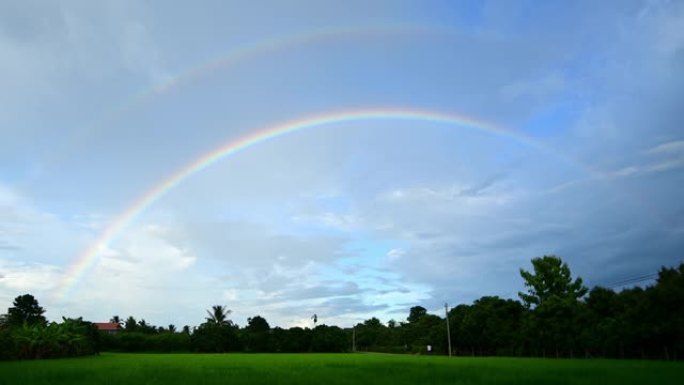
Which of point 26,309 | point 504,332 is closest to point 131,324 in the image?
point 26,309

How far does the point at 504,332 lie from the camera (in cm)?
6788

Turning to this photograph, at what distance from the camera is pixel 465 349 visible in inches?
2982

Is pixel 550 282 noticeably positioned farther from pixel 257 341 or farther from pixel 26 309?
pixel 26 309

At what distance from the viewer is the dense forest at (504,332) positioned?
42500mm

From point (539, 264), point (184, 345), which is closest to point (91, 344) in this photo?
point (184, 345)

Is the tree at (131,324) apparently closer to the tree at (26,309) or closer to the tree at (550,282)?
the tree at (26,309)

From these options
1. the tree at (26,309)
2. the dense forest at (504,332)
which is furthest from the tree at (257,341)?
the tree at (26,309)

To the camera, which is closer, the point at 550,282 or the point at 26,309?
the point at 550,282

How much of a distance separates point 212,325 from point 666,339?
2818 inches

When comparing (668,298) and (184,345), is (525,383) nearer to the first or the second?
(668,298)

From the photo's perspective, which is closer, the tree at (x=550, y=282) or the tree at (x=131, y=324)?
the tree at (x=550, y=282)

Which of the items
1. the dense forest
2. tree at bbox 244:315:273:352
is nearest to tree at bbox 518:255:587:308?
the dense forest

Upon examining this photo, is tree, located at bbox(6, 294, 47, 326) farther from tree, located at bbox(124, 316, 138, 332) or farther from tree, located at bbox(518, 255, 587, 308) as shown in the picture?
tree, located at bbox(518, 255, 587, 308)

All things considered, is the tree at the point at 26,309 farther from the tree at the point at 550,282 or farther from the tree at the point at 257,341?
the tree at the point at 550,282
